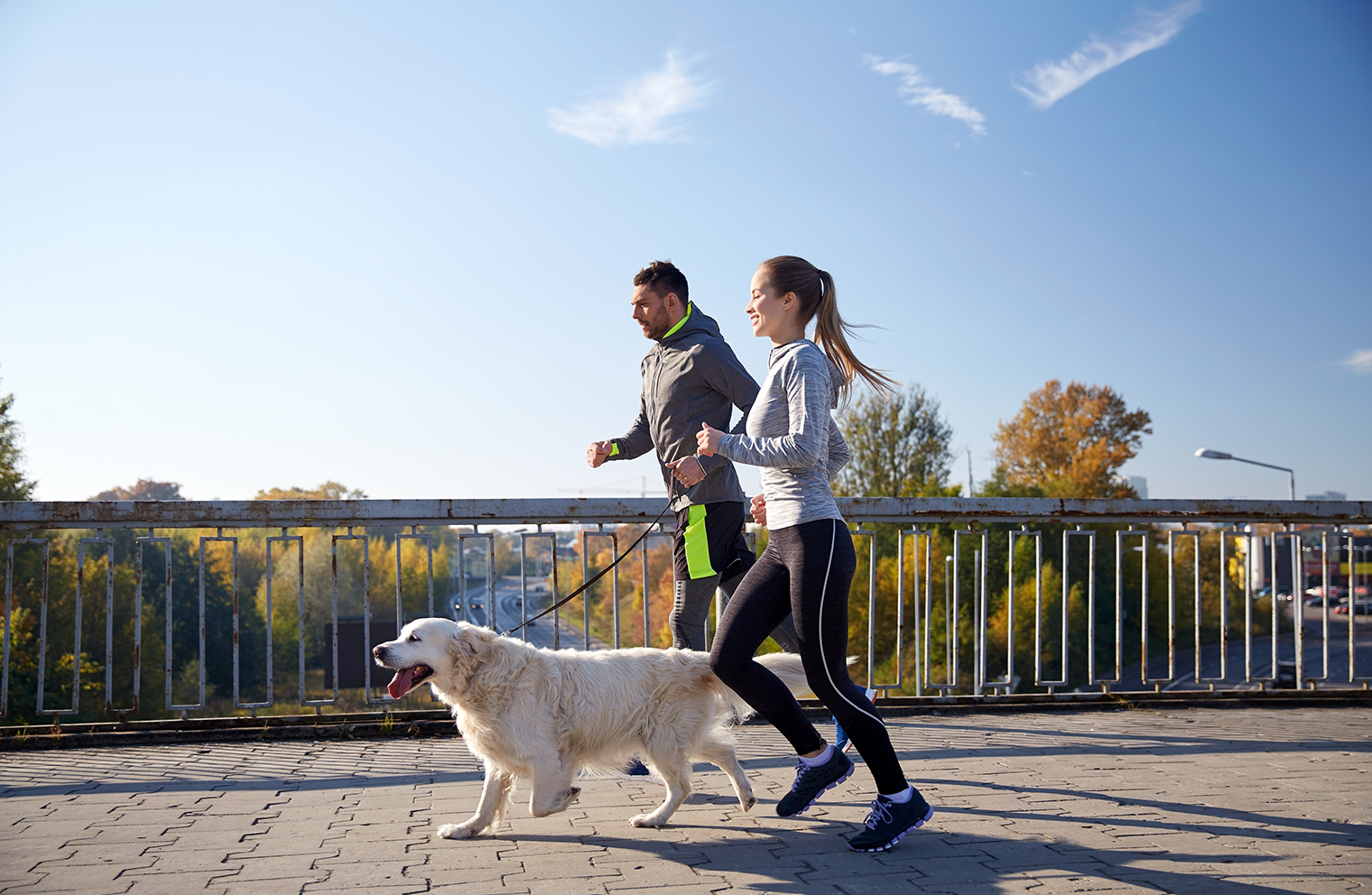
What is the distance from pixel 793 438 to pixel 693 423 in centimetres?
90

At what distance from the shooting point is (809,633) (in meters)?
3.17

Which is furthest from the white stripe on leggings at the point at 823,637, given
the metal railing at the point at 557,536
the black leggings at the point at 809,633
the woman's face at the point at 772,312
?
the metal railing at the point at 557,536

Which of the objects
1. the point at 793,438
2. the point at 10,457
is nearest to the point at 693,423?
the point at 793,438

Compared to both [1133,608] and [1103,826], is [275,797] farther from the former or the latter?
[1133,608]

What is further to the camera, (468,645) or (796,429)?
(468,645)

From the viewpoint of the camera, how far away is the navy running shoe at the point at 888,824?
3086 millimetres

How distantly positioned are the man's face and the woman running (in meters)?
0.74

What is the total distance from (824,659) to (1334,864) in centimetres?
169

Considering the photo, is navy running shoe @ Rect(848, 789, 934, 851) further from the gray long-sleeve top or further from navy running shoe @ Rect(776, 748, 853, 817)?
the gray long-sleeve top

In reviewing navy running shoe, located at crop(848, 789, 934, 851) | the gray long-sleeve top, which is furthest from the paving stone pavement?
the gray long-sleeve top

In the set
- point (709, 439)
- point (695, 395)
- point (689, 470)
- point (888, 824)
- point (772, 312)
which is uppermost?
point (772, 312)

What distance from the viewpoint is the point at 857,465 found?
5250 cm

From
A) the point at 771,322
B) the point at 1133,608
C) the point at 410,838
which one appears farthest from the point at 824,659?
the point at 1133,608

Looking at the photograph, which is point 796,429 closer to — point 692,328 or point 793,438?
point 793,438
